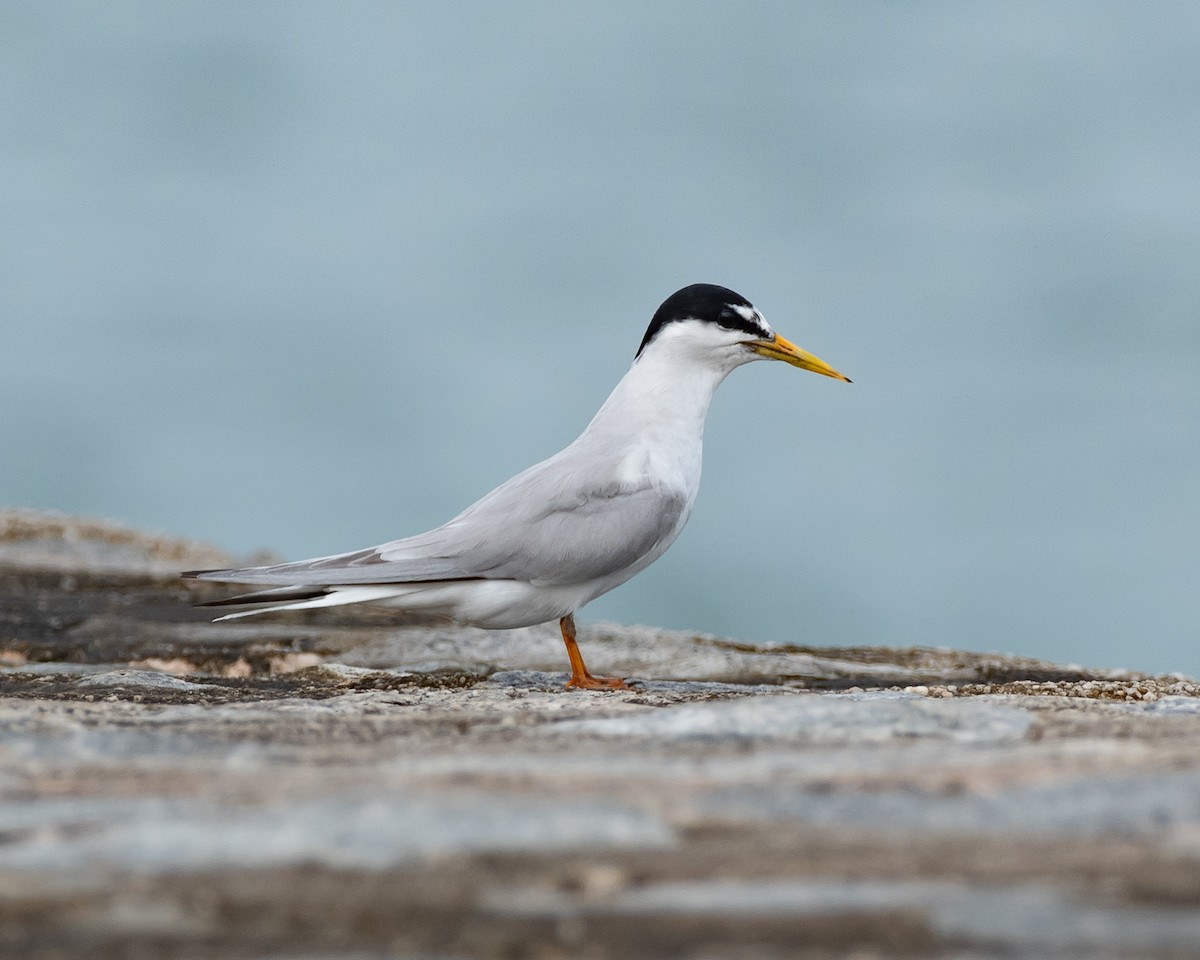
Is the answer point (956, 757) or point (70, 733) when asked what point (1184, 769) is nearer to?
point (956, 757)

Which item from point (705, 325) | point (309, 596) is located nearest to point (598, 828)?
point (309, 596)

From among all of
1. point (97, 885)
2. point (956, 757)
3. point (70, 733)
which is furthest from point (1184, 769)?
point (70, 733)

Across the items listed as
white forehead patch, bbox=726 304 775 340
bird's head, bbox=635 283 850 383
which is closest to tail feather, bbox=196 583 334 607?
bird's head, bbox=635 283 850 383

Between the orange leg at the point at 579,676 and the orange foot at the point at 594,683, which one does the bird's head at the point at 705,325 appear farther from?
the orange foot at the point at 594,683

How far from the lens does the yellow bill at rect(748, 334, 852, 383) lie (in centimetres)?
630

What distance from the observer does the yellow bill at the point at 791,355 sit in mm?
6301

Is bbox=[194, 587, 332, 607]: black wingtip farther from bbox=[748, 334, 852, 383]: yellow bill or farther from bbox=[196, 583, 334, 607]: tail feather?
bbox=[748, 334, 852, 383]: yellow bill

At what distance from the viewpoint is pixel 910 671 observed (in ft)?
20.5

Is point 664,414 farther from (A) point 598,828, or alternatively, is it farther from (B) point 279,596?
(A) point 598,828

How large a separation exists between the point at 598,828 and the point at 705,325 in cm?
423

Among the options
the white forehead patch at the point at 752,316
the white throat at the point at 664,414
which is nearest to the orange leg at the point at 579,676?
the white throat at the point at 664,414

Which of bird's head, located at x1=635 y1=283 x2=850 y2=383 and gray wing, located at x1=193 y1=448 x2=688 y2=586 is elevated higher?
bird's head, located at x1=635 y1=283 x2=850 y2=383

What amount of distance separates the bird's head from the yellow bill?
0.17 ft

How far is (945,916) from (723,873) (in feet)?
1.00
